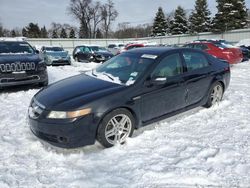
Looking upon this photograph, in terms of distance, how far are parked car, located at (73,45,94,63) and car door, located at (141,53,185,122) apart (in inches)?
578

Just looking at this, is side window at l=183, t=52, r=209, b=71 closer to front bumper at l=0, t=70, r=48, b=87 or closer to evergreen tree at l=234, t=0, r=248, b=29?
front bumper at l=0, t=70, r=48, b=87

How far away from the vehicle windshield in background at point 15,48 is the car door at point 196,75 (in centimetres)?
604

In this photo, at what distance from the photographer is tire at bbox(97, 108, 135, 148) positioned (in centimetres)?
397

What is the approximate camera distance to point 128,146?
13.7 feet

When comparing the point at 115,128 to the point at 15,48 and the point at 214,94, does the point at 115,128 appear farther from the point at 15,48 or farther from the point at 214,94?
the point at 15,48

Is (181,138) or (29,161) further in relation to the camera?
(181,138)

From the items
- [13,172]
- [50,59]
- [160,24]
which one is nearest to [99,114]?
[13,172]

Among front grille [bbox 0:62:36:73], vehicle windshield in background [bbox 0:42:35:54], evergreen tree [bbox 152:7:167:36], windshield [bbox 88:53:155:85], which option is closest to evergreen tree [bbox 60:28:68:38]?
evergreen tree [bbox 152:7:167:36]

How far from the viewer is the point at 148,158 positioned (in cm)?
376

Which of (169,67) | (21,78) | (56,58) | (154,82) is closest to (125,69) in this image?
(154,82)

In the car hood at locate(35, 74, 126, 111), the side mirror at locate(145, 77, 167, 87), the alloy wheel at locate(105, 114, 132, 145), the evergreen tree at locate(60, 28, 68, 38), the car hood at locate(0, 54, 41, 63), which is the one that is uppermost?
the evergreen tree at locate(60, 28, 68, 38)

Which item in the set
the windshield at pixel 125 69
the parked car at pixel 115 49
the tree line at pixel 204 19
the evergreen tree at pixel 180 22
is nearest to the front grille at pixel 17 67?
the windshield at pixel 125 69

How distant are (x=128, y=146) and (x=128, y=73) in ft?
4.23

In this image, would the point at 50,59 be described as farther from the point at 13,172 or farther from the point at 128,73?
the point at 13,172
